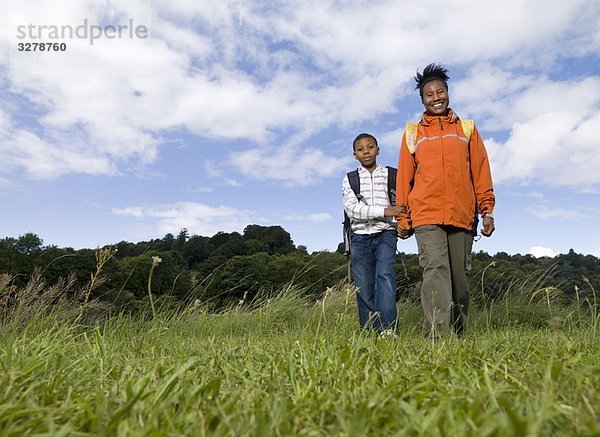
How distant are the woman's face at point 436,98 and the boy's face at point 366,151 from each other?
2.27 ft

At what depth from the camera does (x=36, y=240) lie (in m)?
51.0

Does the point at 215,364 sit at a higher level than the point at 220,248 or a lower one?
lower

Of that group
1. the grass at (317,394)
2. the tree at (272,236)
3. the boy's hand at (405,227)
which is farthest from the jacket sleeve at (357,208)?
the tree at (272,236)

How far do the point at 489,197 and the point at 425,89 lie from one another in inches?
41.7

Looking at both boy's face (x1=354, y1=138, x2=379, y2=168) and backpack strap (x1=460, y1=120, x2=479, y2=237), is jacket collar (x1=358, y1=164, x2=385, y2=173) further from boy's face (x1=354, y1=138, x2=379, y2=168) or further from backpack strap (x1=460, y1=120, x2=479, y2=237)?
backpack strap (x1=460, y1=120, x2=479, y2=237)

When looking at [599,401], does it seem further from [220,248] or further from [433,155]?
[220,248]

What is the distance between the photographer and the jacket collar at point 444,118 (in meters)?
4.16

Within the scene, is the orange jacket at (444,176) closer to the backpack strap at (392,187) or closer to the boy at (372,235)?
the boy at (372,235)

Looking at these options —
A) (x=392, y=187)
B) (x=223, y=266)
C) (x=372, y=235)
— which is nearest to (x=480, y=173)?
(x=392, y=187)

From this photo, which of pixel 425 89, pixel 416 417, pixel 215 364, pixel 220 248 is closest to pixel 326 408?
pixel 416 417

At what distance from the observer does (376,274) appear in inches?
179

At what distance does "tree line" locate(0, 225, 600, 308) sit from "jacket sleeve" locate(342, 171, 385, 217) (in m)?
2.23

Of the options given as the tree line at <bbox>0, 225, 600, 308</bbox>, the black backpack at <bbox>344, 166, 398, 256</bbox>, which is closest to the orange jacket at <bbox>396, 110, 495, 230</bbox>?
the black backpack at <bbox>344, 166, 398, 256</bbox>

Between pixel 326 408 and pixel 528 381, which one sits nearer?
pixel 326 408
